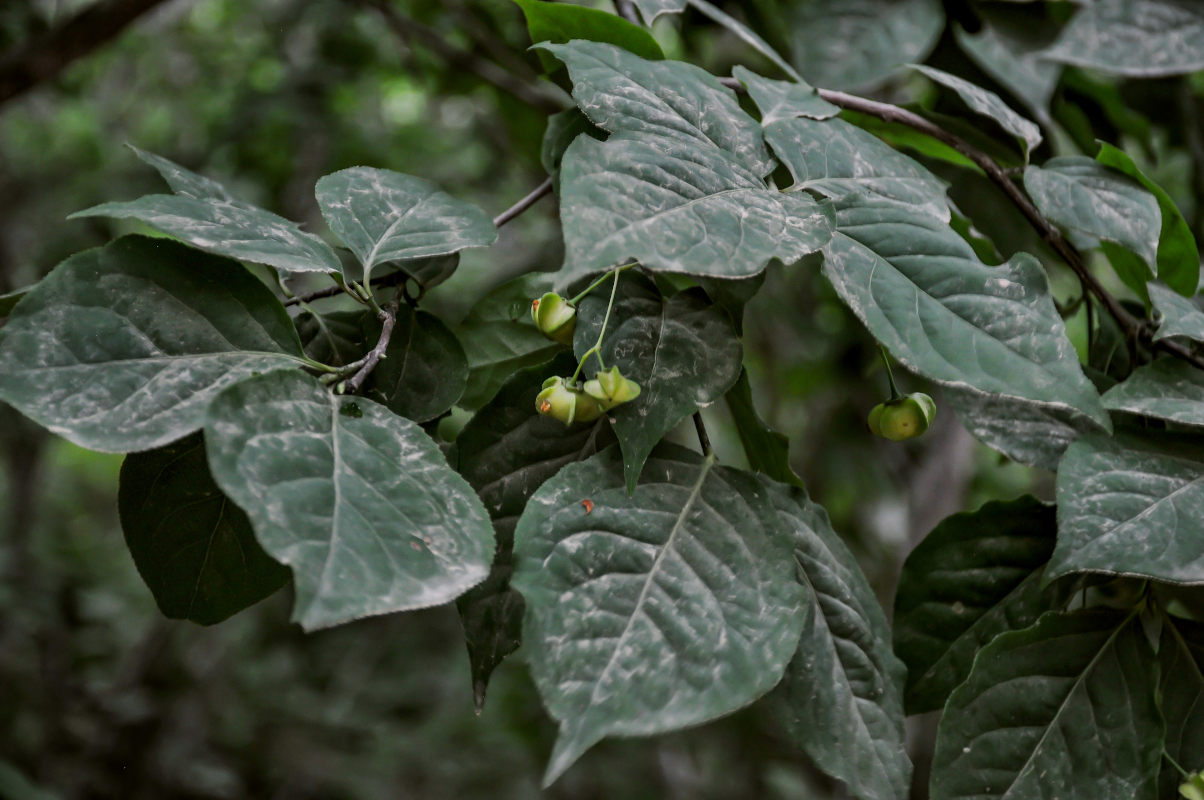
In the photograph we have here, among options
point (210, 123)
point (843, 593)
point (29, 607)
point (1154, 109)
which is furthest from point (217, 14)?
point (843, 593)

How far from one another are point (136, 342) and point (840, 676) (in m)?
0.48

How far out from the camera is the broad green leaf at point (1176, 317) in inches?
22.5

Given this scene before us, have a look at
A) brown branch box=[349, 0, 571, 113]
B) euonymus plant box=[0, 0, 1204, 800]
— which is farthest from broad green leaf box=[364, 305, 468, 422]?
brown branch box=[349, 0, 571, 113]

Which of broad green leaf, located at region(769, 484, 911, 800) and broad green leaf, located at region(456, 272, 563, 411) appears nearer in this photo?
broad green leaf, located at region(769, 484, 911, 800)

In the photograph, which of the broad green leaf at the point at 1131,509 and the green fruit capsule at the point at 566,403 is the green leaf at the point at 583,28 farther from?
the broad green leaf at the point at 1131,509

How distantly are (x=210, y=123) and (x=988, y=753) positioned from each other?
2303 mm

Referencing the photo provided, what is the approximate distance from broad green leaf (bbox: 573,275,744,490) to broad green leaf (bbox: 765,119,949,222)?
0.11 m

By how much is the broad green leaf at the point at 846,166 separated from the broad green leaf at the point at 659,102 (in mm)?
19

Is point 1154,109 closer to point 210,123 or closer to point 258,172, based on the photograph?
point 258,172

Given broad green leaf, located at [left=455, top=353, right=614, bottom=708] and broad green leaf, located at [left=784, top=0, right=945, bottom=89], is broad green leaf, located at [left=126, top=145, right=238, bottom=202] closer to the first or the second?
broad green leaf, located at [left=455, top=353, right=614, bottom=708]

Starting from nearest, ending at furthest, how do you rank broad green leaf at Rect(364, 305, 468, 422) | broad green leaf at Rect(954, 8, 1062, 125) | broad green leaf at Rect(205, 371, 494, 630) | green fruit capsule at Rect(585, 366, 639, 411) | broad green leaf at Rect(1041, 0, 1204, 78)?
broad green leaf at Rect(205, 371, 494, 630), green fruit capsule at Rect(585, 366, 639, 411), broad green leaf at Rect(364, 305, 468, 422), broad green leaf at Rect(1041, 0, 1204, 78), broad green leaf at Rect(954, 8, 1062, 125)

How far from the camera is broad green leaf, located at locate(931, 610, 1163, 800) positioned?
580 millimetres

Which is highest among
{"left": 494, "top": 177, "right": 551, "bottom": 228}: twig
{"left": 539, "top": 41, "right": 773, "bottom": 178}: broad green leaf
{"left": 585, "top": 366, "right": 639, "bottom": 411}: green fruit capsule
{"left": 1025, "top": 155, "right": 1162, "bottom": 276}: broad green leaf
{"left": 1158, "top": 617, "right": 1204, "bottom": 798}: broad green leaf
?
{"left": 539, "top": 41, "right": 773, "bottom": 178}: broad green leaf

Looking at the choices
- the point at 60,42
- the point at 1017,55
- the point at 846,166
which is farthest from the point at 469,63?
the point at 846,166
